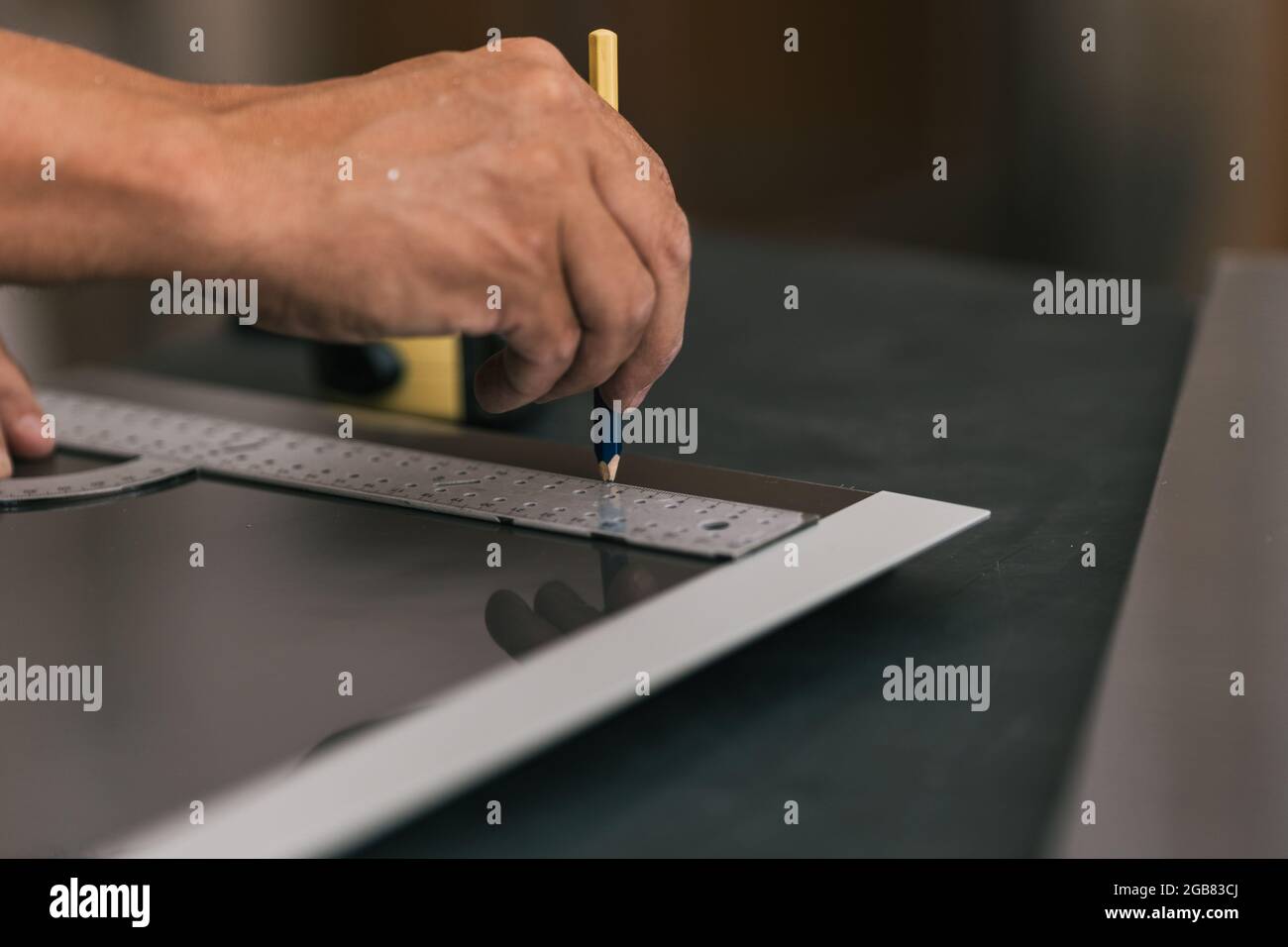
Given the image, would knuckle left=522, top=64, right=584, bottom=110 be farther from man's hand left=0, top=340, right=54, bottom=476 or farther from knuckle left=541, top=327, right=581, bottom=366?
man's hand left=0, top=340, right=54, bottom=476

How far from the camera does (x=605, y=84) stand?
879 millimetres

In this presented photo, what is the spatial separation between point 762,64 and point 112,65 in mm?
2998

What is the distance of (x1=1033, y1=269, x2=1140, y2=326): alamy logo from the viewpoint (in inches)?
62.8

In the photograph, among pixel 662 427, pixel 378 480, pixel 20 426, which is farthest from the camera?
pixel 662 427

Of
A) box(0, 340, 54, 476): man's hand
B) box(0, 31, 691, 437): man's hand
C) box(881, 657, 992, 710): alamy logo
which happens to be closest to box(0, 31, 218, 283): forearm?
box(0, 31, 691, 437): man's hand

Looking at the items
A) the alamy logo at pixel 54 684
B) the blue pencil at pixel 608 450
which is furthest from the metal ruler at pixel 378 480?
the alamy logo at pixel 54 684

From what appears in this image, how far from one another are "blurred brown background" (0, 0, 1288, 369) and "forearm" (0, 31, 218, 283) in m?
2.72

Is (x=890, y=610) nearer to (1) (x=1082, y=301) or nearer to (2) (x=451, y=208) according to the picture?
(2) (x=451, y=208)

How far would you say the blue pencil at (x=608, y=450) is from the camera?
881 mm

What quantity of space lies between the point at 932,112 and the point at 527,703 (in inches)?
124

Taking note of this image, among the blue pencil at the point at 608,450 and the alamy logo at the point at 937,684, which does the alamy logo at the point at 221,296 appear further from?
the alamy logo at the point at 937,684
